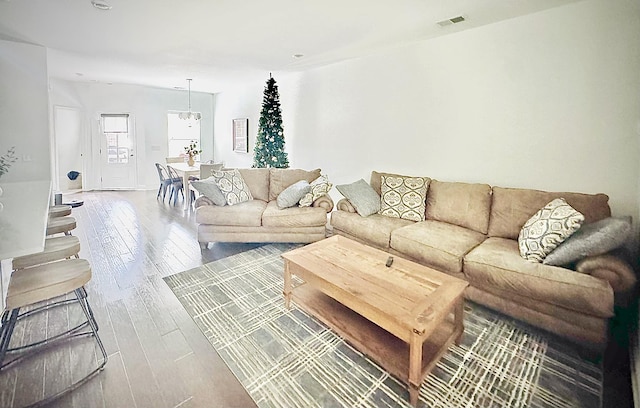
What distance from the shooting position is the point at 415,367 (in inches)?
65.6

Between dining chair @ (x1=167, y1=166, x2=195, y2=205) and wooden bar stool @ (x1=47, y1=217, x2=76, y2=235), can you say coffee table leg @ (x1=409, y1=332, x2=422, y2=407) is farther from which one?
dining chair @ (x1=167, y1=166, x2=195, y2=205)

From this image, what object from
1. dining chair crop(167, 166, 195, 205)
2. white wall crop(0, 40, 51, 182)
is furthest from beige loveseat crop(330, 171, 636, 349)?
white wall crop(0, 40, 51, 182)

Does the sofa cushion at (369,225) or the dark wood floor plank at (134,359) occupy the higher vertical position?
the sofa cushion at (369,225)

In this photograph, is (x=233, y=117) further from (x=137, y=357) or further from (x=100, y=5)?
(x=137, y=357)

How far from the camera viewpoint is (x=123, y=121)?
811 cm

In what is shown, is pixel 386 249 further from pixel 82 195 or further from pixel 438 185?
pixel 82 195

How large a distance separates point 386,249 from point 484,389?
1.68 m

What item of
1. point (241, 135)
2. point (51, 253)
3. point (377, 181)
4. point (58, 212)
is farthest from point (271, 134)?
point (51, 253)

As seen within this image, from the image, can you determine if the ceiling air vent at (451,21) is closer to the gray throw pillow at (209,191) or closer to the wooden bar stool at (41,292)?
the gray throw pillow at (209,191)

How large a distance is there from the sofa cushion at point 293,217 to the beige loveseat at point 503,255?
224mm

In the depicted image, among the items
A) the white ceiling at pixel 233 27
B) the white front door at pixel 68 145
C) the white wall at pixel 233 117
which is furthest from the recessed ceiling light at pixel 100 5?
the white front door at pixel 68 145

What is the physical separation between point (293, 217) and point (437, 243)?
1.86 metres

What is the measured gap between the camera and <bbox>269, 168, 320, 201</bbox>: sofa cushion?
4695mm

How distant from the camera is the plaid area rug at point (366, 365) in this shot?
175 cm
